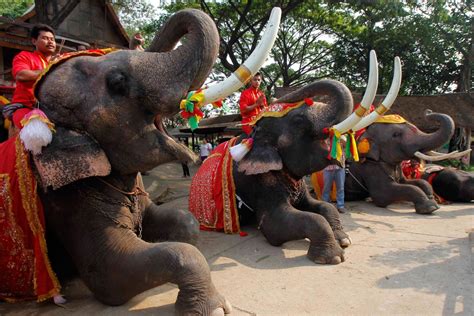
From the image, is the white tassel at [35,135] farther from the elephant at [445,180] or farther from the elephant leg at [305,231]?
the elephant at [445,180]

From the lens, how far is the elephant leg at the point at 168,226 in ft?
9.92

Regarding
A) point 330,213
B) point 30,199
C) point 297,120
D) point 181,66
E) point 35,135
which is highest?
point 181,66

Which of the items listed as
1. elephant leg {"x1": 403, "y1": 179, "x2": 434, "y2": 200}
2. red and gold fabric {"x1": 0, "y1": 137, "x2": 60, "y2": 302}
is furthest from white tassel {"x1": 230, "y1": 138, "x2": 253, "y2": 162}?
elephant leg {"x1": 403, "y1": 179, "x2": 434, "y2": 200}

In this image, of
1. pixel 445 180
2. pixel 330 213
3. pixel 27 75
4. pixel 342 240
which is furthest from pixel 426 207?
pixel 27 75

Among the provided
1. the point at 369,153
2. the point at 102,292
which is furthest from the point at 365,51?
the point at 102,292

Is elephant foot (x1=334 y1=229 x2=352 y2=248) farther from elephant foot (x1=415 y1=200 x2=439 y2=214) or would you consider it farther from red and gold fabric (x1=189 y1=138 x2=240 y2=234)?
elephant foot (x1=415 y1=200 x2=439 y2=214)

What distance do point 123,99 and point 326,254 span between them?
211cm

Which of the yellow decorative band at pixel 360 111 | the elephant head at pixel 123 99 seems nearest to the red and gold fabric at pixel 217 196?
the yellow decorative band at pixel 360 111

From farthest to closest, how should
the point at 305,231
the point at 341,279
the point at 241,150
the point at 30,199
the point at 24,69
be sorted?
the point at 241,150 → the point at 305,231 → the point at 24,69 → the point at 341,279 → the point at 30,199

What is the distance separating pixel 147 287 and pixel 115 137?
3.09ft

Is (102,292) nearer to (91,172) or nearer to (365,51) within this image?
(91,172)

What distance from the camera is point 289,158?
4207 mm

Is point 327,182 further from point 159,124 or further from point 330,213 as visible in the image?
point 159,124

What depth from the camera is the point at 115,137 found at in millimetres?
2486
